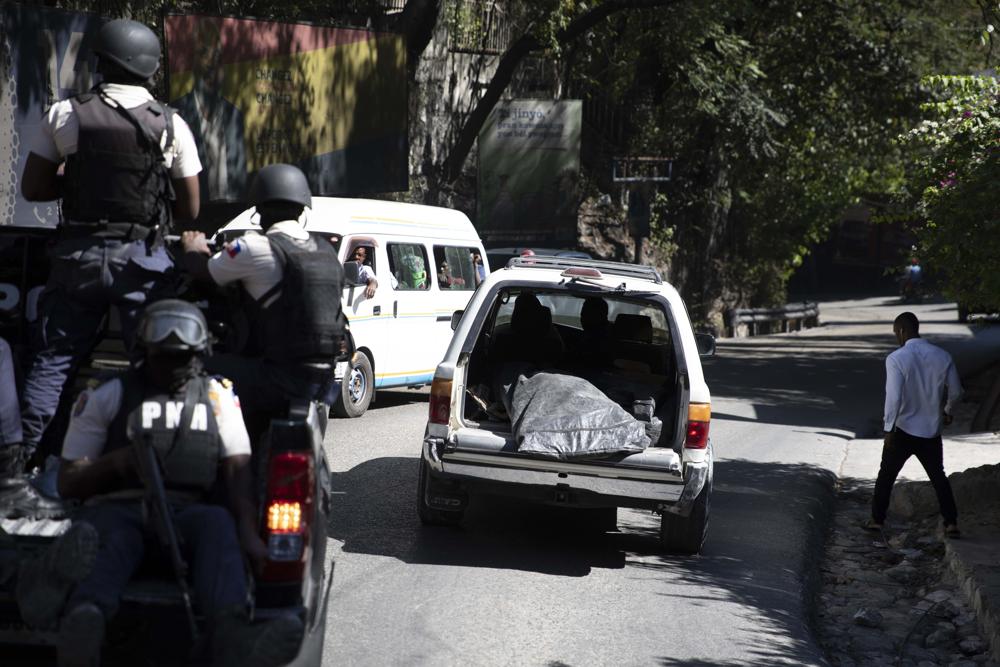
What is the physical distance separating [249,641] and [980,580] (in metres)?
5.61

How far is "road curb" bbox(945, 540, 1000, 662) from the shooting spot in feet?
23.3

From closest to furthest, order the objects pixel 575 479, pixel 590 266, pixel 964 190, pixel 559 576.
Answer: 1. pixel 575 479
2. pixel 559 576
3. pixel 590 266
4. pixel 964 190

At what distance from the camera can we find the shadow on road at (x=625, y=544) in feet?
24.5

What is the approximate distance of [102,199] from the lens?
534 cm

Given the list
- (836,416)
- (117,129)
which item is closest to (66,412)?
(117,129)

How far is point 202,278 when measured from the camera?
216 inches

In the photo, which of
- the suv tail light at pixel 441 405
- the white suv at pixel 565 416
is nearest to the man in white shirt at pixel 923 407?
the white suv at pixel 565 416

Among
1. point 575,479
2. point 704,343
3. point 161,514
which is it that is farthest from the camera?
point 704,343

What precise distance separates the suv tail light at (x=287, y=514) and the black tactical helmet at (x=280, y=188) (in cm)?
176

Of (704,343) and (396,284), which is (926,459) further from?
(396,284)

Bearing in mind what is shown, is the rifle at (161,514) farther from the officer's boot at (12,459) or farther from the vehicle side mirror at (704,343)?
the vehicle side mirror at (704,343)

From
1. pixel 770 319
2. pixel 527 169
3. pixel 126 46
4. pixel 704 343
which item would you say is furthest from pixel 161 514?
pixel 770 319

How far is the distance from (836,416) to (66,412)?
14.0 metres

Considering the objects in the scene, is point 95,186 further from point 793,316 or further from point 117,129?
point 793,316
